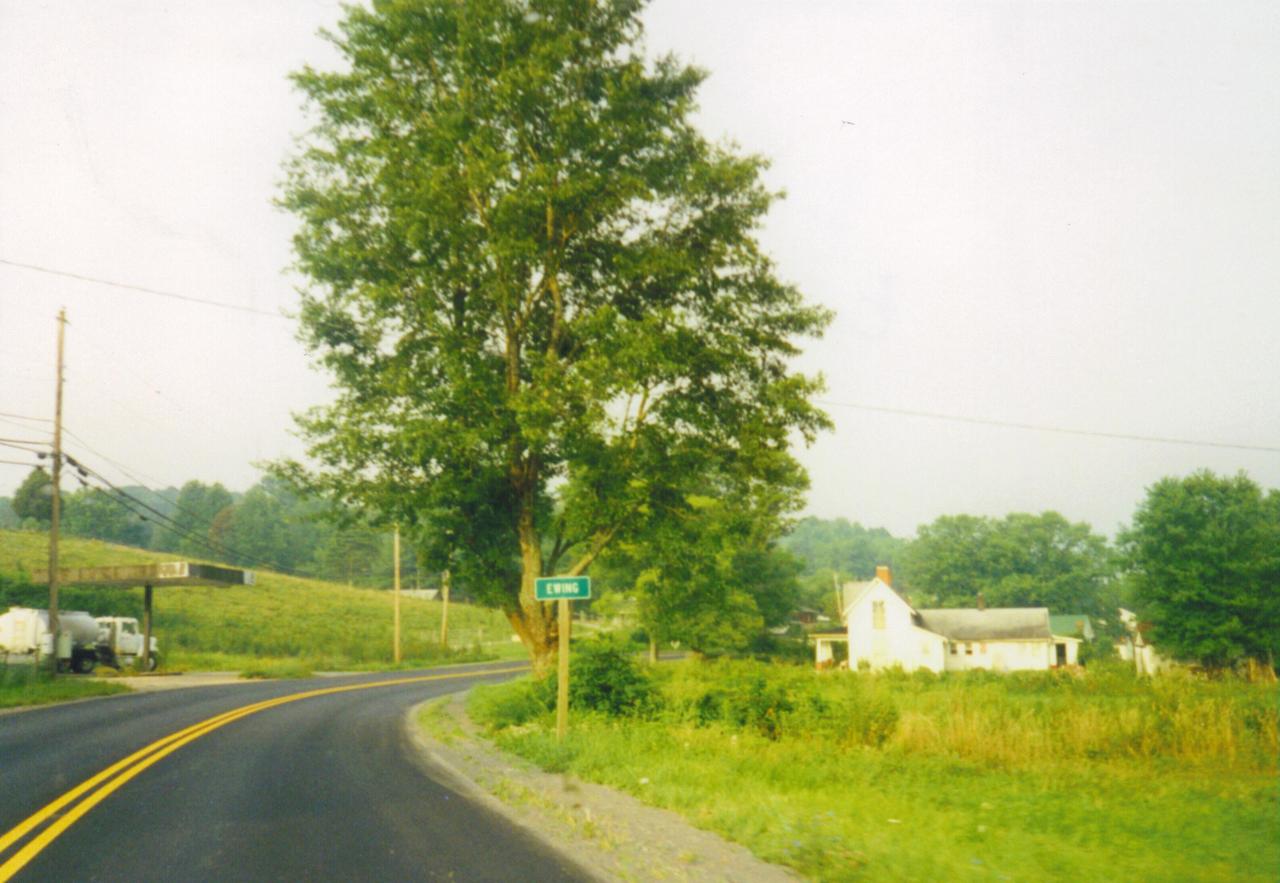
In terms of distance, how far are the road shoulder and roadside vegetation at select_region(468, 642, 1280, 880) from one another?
0.31 metres

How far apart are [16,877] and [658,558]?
15.9m

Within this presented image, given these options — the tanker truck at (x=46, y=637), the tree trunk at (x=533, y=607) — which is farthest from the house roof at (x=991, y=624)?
the tanker truck at (x=46, y=637)

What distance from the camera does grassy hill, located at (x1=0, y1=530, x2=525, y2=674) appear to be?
49.4 metres

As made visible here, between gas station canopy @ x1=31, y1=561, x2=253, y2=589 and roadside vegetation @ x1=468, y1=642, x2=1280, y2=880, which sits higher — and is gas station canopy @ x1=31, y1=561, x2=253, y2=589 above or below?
above

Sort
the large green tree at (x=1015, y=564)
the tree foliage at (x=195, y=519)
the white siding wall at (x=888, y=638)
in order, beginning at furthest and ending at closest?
the tree foliage at (x=195, y=519) < the large green tree at (x=1015, y=564) < the white siding wall at (x=888, y=638)

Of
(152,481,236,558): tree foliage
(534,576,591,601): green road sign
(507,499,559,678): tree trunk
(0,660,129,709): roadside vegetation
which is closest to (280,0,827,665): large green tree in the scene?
(507,499,559,678): tree trunk

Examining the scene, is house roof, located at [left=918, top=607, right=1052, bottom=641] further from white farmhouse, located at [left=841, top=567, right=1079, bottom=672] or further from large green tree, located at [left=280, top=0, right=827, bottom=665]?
large green tree, located at [left=280, top=0, right=827, bottom=665]

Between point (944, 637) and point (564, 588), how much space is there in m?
56.8

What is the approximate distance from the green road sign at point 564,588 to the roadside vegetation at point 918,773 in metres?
2.34

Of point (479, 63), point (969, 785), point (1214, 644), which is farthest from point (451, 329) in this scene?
point (1214, 644)

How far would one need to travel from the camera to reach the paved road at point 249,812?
24.6 feet

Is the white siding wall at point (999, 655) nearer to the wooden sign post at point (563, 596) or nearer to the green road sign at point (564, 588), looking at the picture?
the wooden sign post at point (563, 596)

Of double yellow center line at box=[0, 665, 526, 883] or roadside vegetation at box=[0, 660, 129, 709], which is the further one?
roadside vegetation at box=[0, 660, 129, 709]

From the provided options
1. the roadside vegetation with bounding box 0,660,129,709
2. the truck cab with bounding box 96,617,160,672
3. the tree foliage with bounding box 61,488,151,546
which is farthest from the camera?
the tree foliage with bounding box 61,488,151,546
